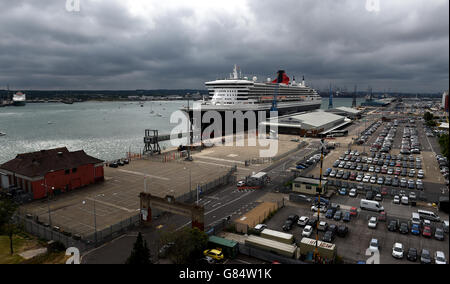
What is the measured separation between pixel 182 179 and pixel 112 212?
32.9 ft

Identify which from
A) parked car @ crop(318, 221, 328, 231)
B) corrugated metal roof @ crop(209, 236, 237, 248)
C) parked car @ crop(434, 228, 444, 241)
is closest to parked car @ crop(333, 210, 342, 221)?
parked car @ crop(318, 221, 328, 231)

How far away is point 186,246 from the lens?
14648mm

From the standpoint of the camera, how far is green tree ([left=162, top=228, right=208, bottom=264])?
47.5 ft

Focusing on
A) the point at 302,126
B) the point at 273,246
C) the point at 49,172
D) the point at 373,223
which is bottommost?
the point at 373,223

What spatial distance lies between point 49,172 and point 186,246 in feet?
55.9

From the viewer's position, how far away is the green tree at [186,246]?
1449 cm

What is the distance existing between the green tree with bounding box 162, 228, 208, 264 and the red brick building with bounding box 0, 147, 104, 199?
15.1 m

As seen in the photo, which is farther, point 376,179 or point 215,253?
point 376,179

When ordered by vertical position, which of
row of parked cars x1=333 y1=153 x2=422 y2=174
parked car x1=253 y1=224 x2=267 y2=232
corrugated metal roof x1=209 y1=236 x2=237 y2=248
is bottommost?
parked car x1=253 y1=224 x2=267 y2=232

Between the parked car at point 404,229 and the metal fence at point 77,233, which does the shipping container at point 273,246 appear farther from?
the metal fence at point 77,233

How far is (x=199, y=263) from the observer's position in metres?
14.6

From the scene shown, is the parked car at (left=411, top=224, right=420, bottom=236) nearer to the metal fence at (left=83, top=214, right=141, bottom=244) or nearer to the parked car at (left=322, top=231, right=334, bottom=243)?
the parked car at (left=322, top=231, right=334, bottom=243)

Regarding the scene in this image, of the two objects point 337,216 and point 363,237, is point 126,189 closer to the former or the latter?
point 337,216

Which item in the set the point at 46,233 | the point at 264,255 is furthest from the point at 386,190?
the point at 46,233
